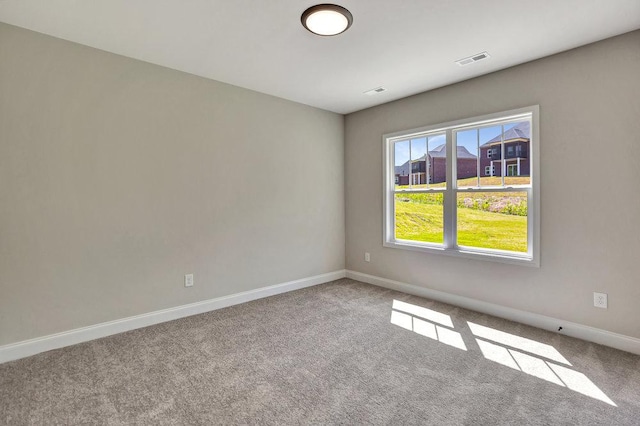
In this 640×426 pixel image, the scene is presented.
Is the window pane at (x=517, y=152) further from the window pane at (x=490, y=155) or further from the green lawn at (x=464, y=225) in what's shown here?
the green lawn at (x=464, y=225)

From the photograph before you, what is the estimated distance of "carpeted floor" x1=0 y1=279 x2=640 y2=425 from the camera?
1822 mm

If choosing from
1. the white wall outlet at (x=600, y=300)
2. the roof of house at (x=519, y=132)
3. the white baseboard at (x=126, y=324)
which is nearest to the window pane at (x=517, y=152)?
the roof of house at (x=519, y=132)

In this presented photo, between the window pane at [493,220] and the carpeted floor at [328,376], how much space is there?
855 mm

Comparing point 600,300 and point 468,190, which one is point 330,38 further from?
point 600,300

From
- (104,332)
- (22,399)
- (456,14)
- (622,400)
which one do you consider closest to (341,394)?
(622,400)

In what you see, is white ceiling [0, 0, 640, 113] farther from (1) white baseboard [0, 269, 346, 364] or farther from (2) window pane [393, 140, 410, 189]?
(1) white baseboard [0, 269, 346, 364]

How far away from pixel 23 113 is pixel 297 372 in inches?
116

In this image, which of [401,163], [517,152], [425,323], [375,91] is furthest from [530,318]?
[375,91]

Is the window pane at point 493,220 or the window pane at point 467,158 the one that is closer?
the window pane at point 493,220

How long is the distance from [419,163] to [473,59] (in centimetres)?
143

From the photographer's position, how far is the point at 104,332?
285 cm

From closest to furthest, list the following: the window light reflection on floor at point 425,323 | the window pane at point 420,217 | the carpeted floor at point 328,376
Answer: the carpeted floor at point 328,376 → the window light reflection on floor at point 425,323 → the window pane at point 420,217

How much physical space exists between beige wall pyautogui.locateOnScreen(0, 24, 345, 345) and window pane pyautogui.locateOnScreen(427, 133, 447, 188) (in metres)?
1.74

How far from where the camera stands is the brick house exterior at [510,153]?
3.22 meters
